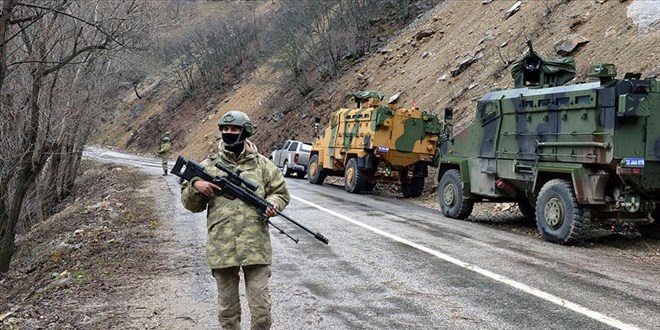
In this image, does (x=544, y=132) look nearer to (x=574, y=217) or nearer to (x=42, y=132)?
(x=574, y=217)

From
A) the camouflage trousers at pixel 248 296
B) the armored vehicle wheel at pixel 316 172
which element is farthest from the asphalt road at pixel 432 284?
the armored vehicle wheel at pixel 316 172

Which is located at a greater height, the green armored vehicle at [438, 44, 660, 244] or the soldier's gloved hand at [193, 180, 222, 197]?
the green armored vehicle at [438, 44, 660, 244]

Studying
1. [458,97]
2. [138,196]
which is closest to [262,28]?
[458,97]

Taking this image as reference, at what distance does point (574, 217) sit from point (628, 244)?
127 centimetres

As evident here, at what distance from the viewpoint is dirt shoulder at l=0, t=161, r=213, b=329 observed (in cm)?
594

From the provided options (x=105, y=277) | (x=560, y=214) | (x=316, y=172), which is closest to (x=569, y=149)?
(x=560, y=214)

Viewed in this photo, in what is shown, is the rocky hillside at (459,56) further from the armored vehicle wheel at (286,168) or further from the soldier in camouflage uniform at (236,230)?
the soldier in camouflage uniform at (236,230)

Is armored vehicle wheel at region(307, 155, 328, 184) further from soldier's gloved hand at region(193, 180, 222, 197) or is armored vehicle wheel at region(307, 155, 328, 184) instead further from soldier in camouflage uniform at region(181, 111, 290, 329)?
soldier's gloved hand at region(193, 180, 222, 197)

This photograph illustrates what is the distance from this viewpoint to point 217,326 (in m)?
5.45

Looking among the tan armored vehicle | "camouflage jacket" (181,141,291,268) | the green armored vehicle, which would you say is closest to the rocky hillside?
the tan armored vehicle

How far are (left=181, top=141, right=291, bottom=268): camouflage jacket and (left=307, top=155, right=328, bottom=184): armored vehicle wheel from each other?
53.4 ft

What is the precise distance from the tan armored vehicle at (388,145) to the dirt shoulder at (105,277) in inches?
238

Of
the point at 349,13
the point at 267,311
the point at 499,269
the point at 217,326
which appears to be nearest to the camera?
the point at 267,311

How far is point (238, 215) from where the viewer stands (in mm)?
4410
